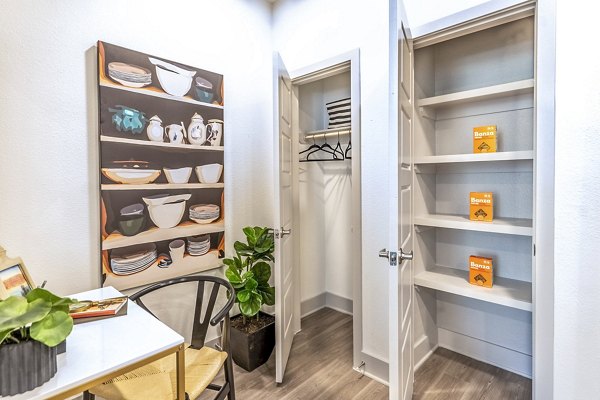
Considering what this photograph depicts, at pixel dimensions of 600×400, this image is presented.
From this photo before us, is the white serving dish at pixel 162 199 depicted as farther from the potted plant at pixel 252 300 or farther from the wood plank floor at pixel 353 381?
the wood plank floor at pixel 353 381

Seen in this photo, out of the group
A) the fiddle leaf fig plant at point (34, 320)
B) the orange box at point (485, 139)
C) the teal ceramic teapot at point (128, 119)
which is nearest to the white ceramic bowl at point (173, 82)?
the teal ceramic teapot at point (128, 119)

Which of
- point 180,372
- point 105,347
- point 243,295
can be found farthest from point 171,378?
point 243,295

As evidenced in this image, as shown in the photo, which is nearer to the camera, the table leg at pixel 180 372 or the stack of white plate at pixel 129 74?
the table leg at pixel 180 372

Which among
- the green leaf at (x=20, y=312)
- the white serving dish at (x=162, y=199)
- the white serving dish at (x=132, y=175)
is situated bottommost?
the green leaf at (x=20, y=312)

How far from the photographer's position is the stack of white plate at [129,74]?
5.73 feet

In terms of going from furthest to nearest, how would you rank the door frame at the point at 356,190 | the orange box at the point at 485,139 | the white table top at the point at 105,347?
the door frame at the point at 356,190 < the orange box at the point at 485,139 < the white table top at the point at 105,347

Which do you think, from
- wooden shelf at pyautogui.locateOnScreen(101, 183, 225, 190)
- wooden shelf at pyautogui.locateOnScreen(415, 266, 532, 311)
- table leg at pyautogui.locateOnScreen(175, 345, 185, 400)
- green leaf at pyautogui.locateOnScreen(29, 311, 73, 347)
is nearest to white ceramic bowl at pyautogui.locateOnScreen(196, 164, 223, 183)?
wooden shelf at pyautogui.locateOnScreen(101, 183, 225, 190)

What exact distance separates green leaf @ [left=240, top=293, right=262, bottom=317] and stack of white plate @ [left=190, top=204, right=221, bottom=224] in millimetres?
629

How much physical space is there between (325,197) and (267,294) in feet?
4.42

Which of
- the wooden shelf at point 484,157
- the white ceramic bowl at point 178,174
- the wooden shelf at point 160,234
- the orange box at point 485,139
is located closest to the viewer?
the wooden shelf at point 484,157

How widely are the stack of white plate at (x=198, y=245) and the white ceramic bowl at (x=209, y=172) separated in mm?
409

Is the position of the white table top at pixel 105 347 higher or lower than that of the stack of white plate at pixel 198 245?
lower

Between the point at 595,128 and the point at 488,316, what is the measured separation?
142 centimetres

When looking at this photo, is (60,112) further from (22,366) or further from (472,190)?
(472,190)
